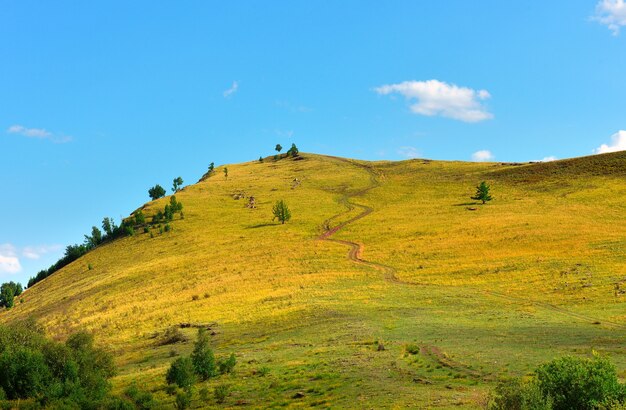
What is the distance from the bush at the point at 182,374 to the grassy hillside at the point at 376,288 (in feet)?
4.83

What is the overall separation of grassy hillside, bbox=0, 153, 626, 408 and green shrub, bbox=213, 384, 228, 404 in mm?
628

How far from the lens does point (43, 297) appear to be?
97375 millimetres

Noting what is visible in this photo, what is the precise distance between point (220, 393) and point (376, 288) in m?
33.1

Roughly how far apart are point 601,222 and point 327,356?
2578 inches

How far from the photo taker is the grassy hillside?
37375 mm

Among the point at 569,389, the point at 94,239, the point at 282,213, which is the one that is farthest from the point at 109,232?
the point at 569,389

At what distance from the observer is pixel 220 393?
3694cm

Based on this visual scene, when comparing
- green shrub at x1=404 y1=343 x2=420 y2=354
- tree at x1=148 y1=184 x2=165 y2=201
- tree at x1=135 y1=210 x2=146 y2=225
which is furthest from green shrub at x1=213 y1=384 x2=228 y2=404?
tree at x1=148 y1=184 x2=165 y2=201

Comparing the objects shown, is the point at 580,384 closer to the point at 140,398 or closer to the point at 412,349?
the point at 412,349

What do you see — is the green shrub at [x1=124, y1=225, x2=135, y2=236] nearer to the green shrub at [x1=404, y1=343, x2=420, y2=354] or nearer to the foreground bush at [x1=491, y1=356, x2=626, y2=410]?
the green shrub at [x1=404, y1=343, x2=420, y2=354]

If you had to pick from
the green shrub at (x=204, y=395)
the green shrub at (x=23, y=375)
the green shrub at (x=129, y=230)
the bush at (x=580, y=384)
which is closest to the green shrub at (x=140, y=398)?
the green shrub at (x=204, y=395)

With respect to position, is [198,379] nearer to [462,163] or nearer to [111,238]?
[111,238]

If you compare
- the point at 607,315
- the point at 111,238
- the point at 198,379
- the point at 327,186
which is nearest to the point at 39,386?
the point at 198,379

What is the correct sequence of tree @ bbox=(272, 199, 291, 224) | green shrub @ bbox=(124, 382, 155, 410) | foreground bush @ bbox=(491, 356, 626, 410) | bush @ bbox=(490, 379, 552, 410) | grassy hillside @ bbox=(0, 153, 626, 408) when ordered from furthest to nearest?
tree @ bbox=(272, 199, 291, 224)
green shrub @ bbox=(124, 382, 155, 410)
grassy hillside @ bbox=(0, 153, 626, 408)
foreground bush @ bbox=(491, 356, 626, 410)
bush @ bbox=(490, 379, 552, 410)
